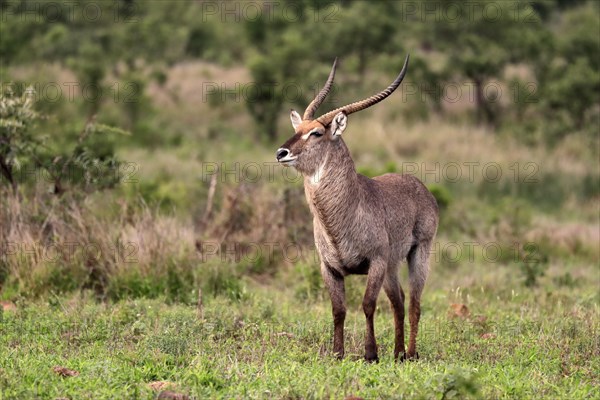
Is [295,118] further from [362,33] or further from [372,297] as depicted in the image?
[362,33]

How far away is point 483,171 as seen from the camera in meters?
20.2

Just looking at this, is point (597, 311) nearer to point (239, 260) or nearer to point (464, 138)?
point (239, 260)

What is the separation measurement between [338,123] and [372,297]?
52.7 inches

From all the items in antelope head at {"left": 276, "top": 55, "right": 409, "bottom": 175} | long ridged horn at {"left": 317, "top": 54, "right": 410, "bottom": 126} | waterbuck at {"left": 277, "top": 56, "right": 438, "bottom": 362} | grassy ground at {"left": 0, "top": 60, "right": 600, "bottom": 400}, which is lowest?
grassy ground at {"left": 0, "top": 60, "right": 600, "bottom": 400}

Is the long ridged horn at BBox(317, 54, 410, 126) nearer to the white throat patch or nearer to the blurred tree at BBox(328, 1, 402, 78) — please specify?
the white throat patch

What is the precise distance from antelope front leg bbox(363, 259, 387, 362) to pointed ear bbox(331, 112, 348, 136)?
1.02 meters

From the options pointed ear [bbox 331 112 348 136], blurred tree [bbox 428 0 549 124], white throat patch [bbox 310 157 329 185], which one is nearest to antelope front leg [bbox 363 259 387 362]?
white throat patch [bbox 310 157 329 185]

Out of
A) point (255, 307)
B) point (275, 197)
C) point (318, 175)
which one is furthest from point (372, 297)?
point (275, 197)

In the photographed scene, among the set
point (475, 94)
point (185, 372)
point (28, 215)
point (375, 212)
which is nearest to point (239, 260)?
point (28, 215)

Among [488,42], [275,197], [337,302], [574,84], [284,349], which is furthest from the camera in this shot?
[488,42]

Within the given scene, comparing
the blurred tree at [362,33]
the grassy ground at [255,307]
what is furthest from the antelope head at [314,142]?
the blurred tree at [362,33]

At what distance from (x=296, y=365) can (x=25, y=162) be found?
566 centimetres

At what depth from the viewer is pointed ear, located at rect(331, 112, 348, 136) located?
6.81 m

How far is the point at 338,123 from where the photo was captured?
6844 millimetres
